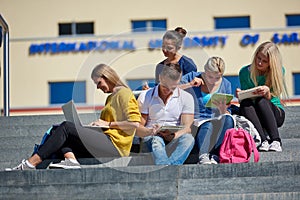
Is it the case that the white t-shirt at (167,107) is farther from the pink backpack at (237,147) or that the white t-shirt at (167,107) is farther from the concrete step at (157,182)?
the concrete step at (157,182)

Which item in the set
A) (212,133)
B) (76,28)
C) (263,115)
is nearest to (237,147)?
(212,133)

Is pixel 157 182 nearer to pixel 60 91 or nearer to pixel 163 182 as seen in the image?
pixel 163 182

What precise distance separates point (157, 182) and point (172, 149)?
86 cm

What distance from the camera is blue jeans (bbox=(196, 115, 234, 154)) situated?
20.8 feet

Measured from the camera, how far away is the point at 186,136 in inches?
245

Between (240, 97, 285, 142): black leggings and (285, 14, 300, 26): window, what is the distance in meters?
17.5

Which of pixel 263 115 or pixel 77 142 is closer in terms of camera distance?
pixel 77 142

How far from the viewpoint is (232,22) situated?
943 inches

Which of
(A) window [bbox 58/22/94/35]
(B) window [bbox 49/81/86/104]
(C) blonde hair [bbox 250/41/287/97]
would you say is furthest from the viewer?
(A) window [bbox 58/22/94/35]

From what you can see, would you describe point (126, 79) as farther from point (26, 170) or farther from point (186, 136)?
point (26, 170)

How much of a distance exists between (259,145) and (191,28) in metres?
17.6

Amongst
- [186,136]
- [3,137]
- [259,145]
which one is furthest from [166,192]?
[3,137]

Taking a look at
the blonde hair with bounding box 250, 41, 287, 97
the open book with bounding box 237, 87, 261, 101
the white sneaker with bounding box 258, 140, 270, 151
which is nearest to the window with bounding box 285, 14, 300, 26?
the blonde hair with bounding box 250, 41, 287, 97

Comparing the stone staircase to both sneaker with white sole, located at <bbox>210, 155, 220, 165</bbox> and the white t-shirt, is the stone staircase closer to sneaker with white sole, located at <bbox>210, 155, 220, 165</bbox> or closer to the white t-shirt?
sneaker with white sole, located at <bbox>210, 155, 220, 165</bbox>
